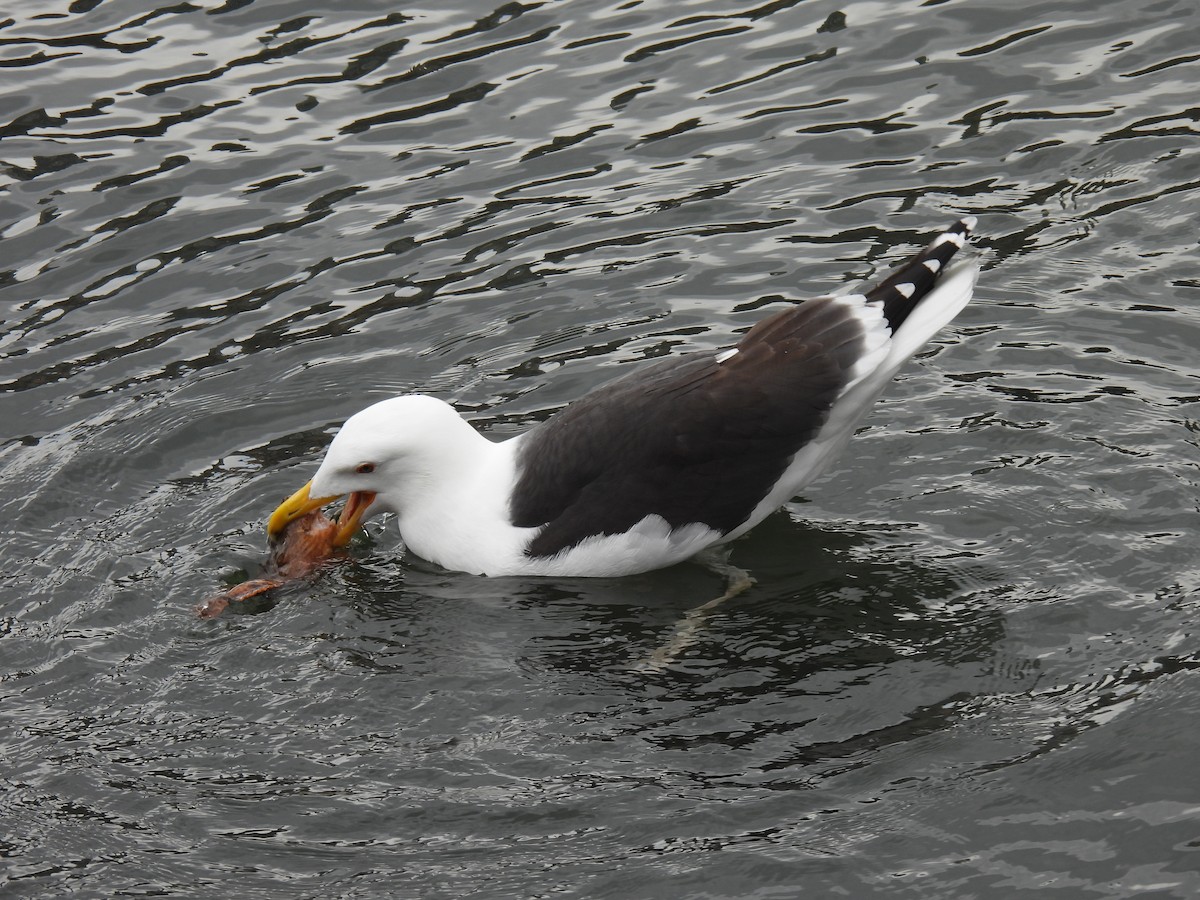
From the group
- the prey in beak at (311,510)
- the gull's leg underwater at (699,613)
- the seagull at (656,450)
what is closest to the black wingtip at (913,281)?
the seagull at (656,450)

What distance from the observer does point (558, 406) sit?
1002cm

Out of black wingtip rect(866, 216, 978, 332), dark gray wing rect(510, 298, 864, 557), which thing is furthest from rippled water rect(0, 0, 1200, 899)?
black wingtip rect(866, 216, 978, 332)

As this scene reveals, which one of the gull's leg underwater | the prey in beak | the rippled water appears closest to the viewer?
the rippled water

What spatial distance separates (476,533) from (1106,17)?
7.86 m

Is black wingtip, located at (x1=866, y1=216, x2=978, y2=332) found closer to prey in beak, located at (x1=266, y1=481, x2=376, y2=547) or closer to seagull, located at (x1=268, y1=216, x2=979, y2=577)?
seagull, located at (x1=268, y1=216, x2=979, y2=577)

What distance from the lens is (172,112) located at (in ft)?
44.9

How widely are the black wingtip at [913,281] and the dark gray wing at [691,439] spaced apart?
0.22 meters

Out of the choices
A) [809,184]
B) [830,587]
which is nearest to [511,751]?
[830,587]

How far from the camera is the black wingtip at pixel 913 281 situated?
8.50 meters

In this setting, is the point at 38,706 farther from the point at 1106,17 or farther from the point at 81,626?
the point at 1106,17

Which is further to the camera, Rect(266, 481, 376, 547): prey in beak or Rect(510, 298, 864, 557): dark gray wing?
Rect(266, 481, 376, 547): prey in beak

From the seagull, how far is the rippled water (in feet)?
0.94

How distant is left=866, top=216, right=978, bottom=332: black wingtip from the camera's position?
8500 millimetres

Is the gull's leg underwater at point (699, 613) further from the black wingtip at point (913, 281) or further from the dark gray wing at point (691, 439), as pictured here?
the black wingtip at point (913, 281)
